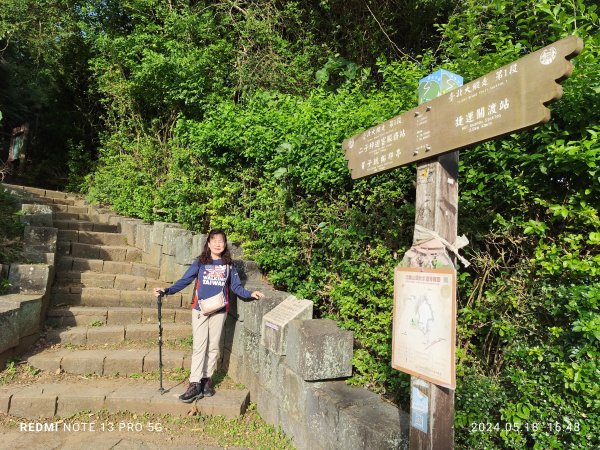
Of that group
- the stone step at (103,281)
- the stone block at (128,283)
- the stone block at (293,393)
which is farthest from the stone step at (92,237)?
the stone block at (293,393)

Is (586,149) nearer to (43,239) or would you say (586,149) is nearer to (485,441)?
(485,441)

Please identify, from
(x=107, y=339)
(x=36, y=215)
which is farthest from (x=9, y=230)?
(x=107, y=339)

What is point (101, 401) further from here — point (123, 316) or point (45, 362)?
point (123, 316)

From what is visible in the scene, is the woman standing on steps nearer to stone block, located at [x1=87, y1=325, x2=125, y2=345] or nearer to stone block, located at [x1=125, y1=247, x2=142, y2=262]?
stone block, located at [x1=87, y1=325, x2=125, y2=345]

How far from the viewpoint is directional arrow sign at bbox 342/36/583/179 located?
58.4 inches

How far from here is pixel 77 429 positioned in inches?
139

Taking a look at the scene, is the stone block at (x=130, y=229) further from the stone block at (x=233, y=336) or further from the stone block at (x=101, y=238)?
the stone block at (x=233, y=336)

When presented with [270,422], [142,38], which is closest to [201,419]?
[270,422]

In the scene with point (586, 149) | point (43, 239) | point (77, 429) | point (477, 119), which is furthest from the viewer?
point (43, 239)

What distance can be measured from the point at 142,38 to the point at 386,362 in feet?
27.1

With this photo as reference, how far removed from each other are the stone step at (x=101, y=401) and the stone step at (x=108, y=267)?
2.50 m

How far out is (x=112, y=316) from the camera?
16.9 ft

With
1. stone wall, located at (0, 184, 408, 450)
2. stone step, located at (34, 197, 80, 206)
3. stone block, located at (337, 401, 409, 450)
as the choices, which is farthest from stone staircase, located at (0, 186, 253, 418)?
stone step, located at (34, 197, 80, 206)
